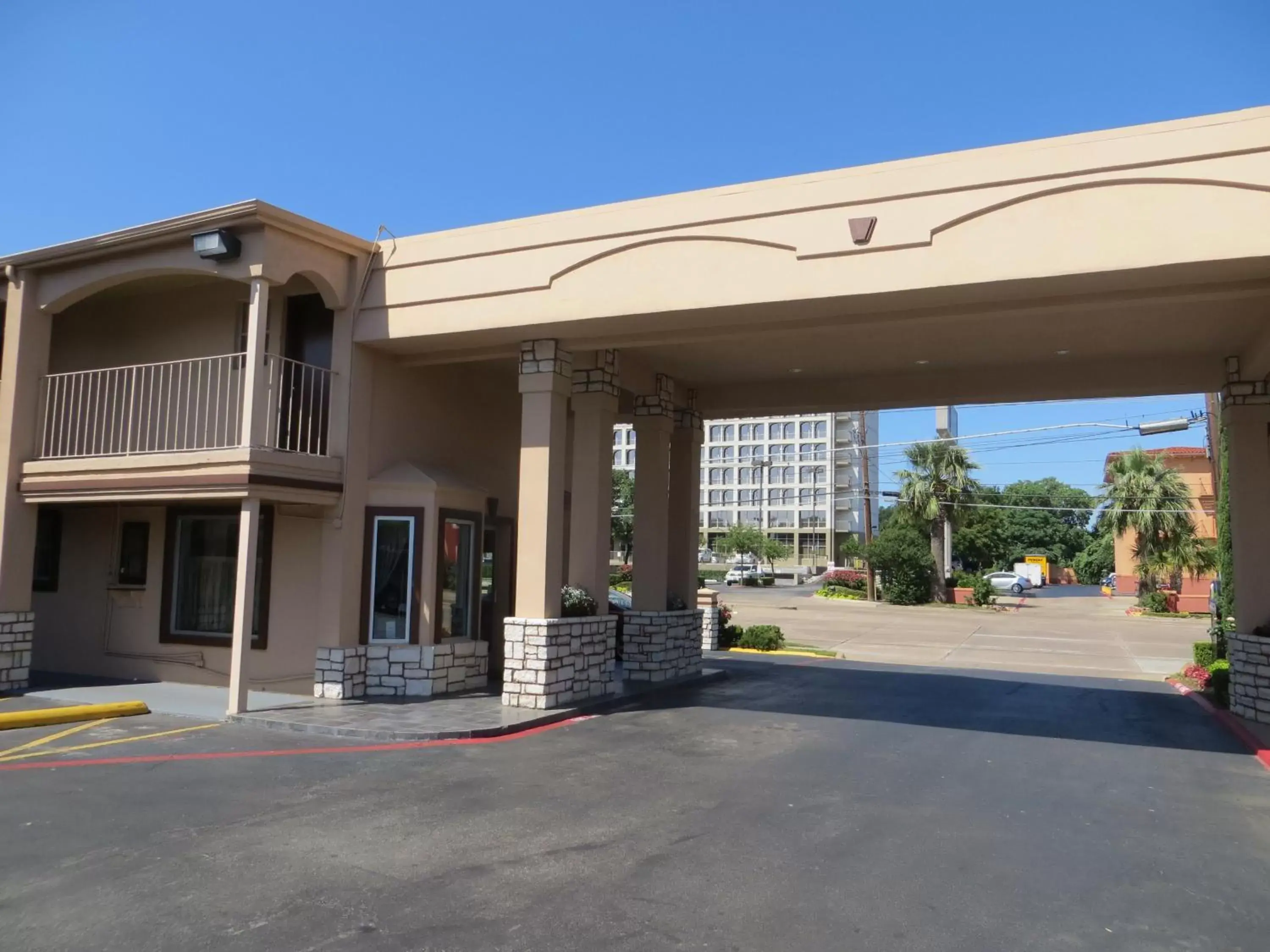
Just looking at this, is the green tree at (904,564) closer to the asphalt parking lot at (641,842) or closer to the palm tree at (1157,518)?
the palm tree at (1157,518)

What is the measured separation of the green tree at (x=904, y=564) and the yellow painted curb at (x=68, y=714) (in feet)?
117

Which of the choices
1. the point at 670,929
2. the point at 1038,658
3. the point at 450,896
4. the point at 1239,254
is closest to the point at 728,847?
the point at 670,929

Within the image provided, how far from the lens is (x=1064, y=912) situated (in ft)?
17.8

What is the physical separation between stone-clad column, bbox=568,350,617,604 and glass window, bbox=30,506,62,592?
28.2 feet

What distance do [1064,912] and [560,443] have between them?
28.0 feet

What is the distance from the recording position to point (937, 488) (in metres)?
44.3

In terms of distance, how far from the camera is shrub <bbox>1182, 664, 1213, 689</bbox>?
1619cm

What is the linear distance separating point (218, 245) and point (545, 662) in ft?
21.5

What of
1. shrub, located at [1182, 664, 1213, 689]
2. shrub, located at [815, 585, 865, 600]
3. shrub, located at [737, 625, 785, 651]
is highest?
shrub, located at [815, 585, 865, 600]

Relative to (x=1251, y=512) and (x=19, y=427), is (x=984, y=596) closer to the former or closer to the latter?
(x=1251, y=512)

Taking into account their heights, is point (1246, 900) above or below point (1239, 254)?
below

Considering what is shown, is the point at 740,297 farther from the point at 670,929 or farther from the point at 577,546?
the point at 670,929

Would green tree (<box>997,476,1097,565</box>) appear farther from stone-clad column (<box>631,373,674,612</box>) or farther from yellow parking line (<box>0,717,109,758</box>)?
yellow parking line (<box>0,717,109,758</box>)

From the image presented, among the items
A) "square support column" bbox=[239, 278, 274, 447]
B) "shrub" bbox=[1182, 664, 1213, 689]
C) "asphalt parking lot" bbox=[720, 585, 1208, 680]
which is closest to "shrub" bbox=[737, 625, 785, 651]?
Answer: "asphalt parking lot" bbox=[720, 585, 1208, 680]
